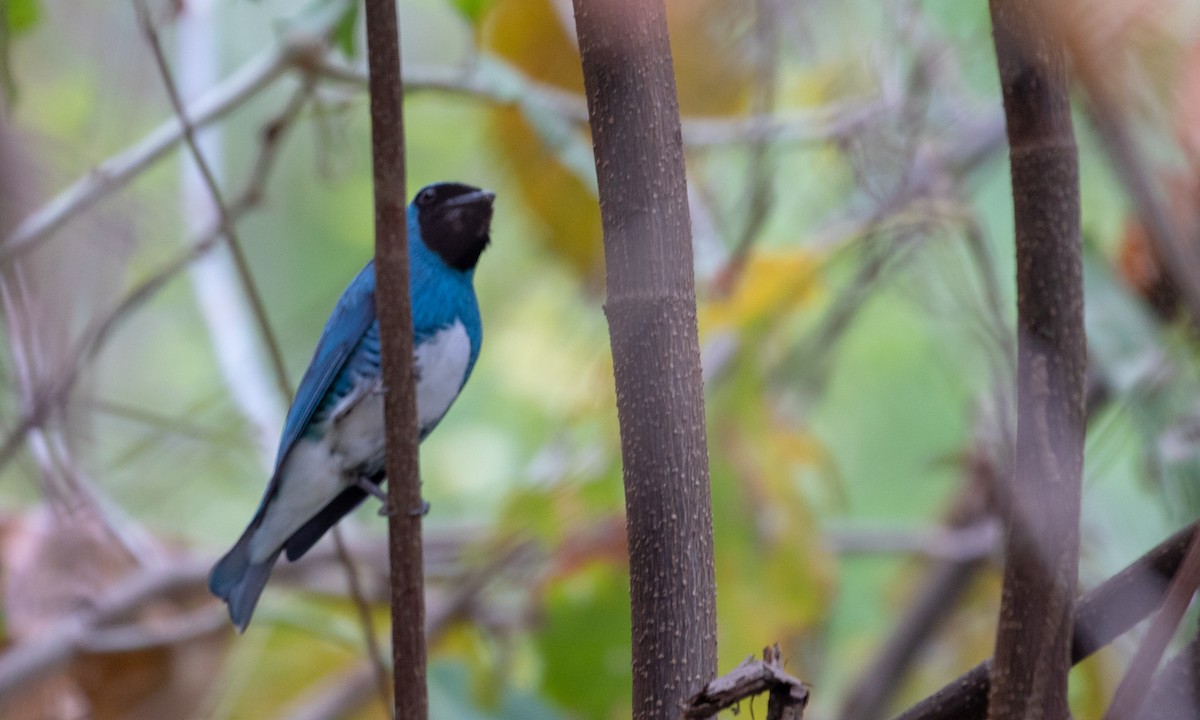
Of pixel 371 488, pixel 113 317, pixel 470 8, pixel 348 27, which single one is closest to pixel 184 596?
pixel 113 317

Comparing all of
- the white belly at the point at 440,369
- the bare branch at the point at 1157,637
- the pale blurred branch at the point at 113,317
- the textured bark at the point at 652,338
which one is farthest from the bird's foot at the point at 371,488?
the bare branch at the point at 1157,637

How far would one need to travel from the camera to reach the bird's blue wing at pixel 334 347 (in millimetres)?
2266

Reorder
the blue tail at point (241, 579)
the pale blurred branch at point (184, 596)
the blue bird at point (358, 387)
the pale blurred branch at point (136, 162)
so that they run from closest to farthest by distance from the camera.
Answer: the blue tail at point (241, 579) < the blue bird at point (358, 387) < the pale blurred branch at point (136, 162) < the pale blurred branch at point (184, 596)

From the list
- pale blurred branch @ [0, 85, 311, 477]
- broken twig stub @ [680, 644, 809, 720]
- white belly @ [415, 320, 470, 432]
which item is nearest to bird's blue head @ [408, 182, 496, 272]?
white belly @ [415, 320, 470, 432]

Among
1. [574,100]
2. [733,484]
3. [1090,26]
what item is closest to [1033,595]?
[1090,26]

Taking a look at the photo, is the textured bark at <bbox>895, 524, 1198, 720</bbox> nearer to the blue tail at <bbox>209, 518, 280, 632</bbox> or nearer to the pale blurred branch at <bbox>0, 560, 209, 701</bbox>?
the blue tail at <bbox>209, 518, 280, 632</bbox>

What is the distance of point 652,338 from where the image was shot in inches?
42.3

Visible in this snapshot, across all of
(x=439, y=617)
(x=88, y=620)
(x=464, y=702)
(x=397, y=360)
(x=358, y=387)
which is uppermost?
(x=358, y=387)

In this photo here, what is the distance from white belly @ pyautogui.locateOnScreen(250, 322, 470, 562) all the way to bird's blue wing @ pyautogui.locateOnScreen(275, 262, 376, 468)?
4cm

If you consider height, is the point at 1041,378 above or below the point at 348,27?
below

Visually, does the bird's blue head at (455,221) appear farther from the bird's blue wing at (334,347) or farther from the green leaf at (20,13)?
the green leaf at (20,13)

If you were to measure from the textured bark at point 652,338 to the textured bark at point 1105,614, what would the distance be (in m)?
0.20

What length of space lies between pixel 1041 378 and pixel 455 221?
Result: 5.09ft

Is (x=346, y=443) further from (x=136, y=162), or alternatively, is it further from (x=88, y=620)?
(x=88, y=620)
